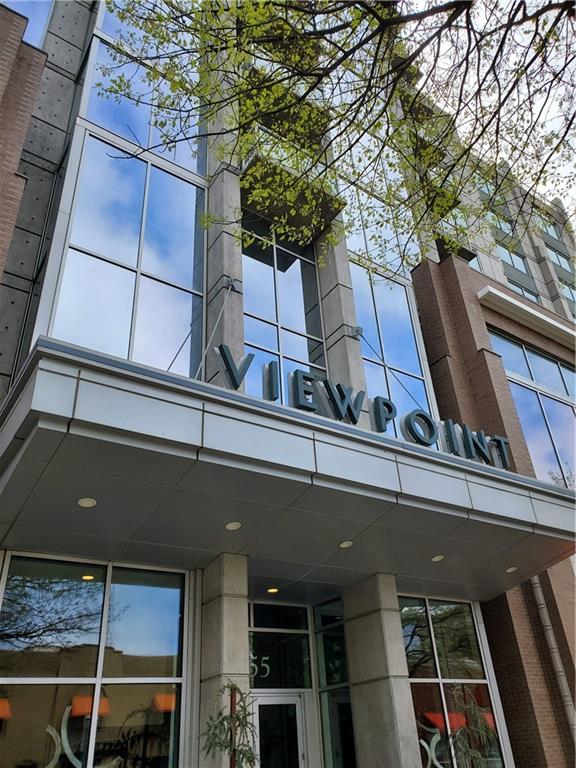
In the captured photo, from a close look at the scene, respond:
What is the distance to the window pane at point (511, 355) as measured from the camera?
17156 millimetres

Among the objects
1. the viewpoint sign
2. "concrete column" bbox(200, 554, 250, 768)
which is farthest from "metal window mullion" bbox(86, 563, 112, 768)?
the viewpoint sign

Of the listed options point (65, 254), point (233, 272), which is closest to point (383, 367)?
point (233, 272)

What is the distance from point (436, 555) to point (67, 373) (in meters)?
7.32

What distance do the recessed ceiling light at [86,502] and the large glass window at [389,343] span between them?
7819 millimetres

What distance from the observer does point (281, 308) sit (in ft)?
44.8

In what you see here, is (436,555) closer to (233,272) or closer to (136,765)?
(136,765)

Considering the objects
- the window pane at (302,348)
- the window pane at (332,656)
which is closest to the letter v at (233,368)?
the window pane at (302,348)

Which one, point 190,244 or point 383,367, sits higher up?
point 190,244

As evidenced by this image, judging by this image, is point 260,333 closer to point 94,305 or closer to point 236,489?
point 94,305

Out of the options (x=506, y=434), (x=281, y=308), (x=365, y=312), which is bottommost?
(x=506, y=434)

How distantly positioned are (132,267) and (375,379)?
635 centimetres

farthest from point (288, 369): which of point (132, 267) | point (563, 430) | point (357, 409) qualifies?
point (563, 430)

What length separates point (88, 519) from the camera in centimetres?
782

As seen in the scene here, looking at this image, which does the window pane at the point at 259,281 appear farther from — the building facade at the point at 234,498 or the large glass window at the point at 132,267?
the large glass window at the point at 132,267
